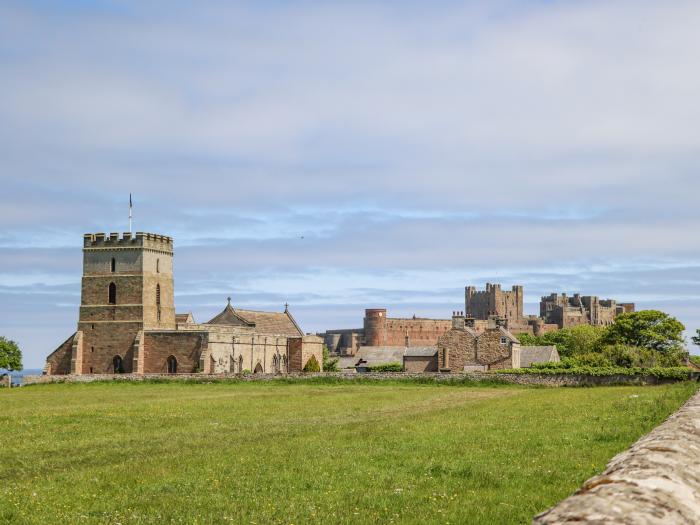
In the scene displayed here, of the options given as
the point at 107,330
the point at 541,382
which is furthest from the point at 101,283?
the point at 541,382

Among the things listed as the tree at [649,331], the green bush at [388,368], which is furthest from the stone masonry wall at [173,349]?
the tree at [649,331]

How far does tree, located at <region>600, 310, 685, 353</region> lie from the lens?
89.9 meters

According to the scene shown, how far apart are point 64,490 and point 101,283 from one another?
70.5 metres

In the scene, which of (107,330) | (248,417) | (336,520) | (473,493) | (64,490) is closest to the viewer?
(336,520)

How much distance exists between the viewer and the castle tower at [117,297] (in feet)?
266

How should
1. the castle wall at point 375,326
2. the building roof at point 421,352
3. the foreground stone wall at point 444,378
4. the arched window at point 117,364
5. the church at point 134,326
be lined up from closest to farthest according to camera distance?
the foreground stone wall at point 444,378 → the church at point 134,326 → the arched window at point 117,364 → the building roof at point 421,352 → the castle wall at point 375,326

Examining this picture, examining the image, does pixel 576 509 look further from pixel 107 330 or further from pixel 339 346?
pixel 339 346

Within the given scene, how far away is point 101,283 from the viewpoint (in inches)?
3253

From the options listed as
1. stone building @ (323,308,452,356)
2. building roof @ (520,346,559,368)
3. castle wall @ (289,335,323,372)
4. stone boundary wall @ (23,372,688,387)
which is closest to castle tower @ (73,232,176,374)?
stone boundary wall @ (23,372,688,387)

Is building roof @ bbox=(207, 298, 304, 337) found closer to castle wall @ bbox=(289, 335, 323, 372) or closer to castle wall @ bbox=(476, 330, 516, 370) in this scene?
castle wall @ bbox=(289, 335, 323, 372)

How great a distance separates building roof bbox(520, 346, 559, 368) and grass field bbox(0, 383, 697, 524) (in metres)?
58.8

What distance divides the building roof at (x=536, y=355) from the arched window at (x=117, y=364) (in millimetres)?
42336

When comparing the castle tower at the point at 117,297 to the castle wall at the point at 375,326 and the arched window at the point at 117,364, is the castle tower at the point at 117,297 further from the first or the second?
the castle wall at the point at 375,326

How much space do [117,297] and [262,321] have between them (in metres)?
23.3
